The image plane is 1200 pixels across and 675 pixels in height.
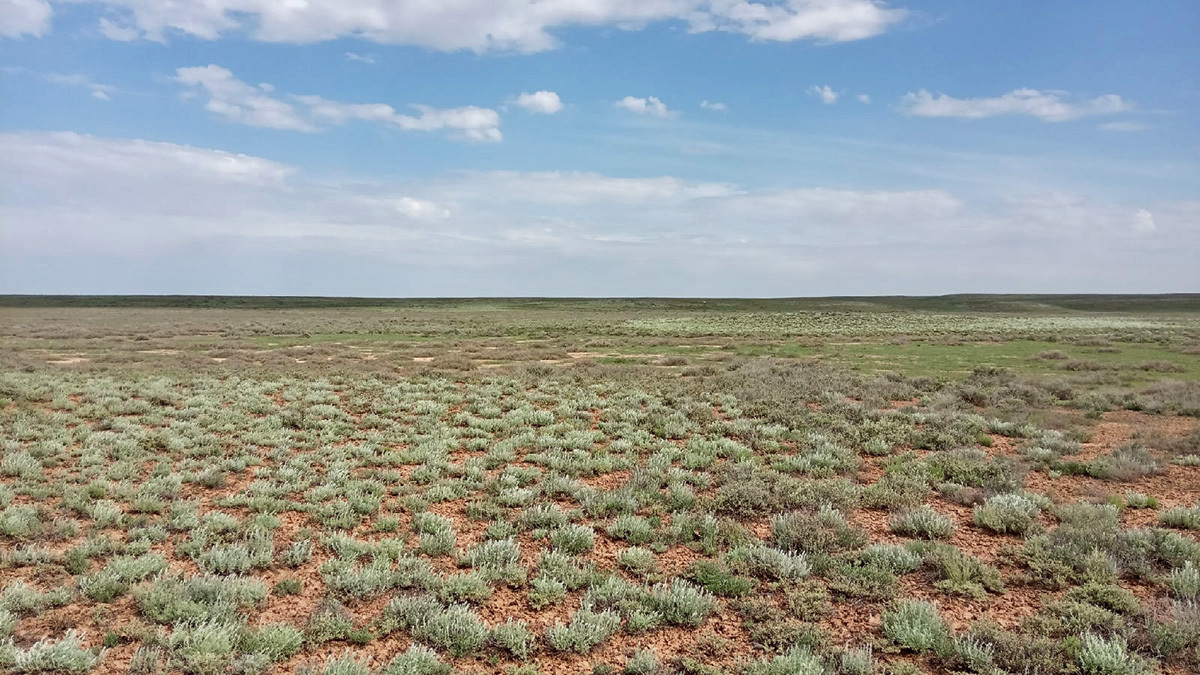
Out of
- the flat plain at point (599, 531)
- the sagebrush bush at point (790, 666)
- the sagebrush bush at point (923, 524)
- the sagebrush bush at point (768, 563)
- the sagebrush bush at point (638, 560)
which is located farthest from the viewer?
the sagebrush bush at point (923, 524)

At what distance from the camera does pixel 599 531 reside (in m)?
9.73

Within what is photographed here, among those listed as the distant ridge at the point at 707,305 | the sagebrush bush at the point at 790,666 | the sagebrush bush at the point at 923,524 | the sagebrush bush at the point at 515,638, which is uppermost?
the distant ridge at the point at 707,305

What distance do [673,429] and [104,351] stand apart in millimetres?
35424

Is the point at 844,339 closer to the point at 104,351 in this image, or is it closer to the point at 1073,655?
the point at 1073,655

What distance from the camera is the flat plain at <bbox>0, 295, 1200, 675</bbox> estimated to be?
20.6 ft

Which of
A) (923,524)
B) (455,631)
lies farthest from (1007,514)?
(455,631)

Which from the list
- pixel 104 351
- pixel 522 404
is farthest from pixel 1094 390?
pixel 104 351

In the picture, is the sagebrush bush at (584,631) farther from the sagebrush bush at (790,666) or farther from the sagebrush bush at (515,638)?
the sagebrush bush at (790,666)

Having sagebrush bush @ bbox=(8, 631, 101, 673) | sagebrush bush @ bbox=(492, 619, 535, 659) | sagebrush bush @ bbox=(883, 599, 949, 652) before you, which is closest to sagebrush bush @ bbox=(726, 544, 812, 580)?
sagebrush bush @ bbox=(883, 599, 949, 652)

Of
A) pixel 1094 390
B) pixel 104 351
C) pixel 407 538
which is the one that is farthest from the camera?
pixel 104 351

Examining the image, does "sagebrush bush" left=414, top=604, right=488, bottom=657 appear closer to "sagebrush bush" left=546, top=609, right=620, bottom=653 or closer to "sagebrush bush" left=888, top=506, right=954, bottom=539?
"sagebrush bush" left=546, top=609, right=620, bottom=653

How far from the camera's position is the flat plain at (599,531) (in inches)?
248

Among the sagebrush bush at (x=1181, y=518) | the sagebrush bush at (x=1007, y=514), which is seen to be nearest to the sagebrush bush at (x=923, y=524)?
the sagebrush bush at (x=1007, y=514)

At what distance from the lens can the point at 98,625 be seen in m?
6.61
